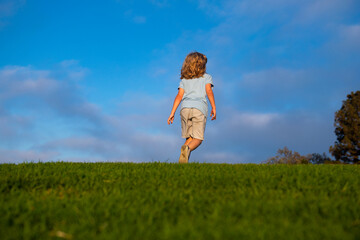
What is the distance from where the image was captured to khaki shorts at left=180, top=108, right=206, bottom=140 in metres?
10.2

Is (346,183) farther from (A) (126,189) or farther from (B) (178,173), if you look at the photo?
(A) (126,189)

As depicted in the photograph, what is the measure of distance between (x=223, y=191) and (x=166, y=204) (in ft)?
4.86

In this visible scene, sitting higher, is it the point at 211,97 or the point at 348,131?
the point at 348,131

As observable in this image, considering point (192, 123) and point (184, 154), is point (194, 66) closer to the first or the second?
point (192, 123)

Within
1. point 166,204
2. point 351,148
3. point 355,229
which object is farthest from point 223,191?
point 351,148

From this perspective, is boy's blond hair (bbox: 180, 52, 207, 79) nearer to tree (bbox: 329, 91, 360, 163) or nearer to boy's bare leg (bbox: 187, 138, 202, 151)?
boy's bare leg (bbox: 187, 138, 202, 151)

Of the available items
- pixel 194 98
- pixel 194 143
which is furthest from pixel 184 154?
pixel 194 98

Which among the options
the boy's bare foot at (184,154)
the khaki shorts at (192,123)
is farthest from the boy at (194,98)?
the boy's bare foot at (184,154)

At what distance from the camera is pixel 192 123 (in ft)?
34.3

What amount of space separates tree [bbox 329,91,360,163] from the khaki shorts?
3109cm

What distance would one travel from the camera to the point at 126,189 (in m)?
6.14

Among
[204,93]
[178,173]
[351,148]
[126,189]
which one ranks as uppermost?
[351,148]

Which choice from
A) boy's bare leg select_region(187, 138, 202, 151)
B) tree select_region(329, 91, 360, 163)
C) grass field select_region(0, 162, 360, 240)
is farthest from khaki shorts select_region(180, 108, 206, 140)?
tree select_region(329, 91, 360, 163)

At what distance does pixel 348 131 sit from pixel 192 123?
31.6 m
